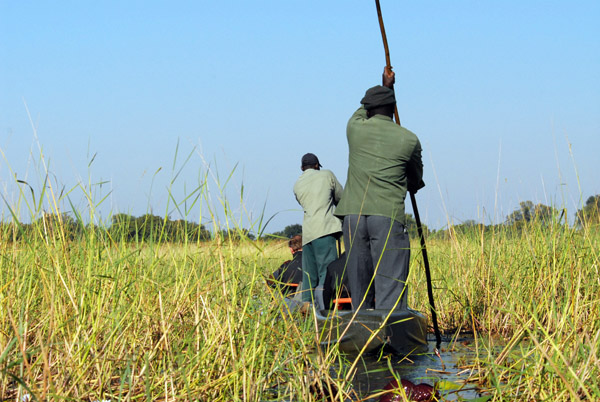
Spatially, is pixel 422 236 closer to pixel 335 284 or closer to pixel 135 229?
pixel 335 284

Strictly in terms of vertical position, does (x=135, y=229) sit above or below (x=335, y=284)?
above

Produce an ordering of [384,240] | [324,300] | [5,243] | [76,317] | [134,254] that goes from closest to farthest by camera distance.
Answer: [76,317], [134,254], [5,243], [384,240], [324,300]

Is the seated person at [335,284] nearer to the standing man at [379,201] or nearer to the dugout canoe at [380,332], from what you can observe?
the standing man at [379,201]

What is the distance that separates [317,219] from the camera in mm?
8227

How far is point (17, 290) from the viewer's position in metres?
4.19

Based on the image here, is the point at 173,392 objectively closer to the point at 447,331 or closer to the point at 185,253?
the point at 185,253

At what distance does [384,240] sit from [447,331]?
1625 millimetres

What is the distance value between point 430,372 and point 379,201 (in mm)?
1537

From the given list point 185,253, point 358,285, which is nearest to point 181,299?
point 185,253

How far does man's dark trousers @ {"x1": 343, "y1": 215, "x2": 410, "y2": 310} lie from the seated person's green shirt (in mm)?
93

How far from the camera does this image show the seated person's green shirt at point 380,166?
5695 millimetres

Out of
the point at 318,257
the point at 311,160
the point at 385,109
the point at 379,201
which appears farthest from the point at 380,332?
the point at 311,160

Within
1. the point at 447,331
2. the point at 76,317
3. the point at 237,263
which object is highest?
the point at 237,263

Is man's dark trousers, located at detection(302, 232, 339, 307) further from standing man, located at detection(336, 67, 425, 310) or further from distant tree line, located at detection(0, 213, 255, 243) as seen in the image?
distant tree line, located at detection(0, 213, 255, 243)
